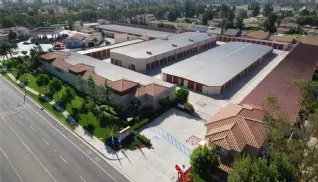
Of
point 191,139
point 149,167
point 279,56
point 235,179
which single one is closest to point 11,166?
point 149,167

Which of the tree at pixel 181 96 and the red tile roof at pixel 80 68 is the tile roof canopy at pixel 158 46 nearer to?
the red tile roof at pixel 80 68

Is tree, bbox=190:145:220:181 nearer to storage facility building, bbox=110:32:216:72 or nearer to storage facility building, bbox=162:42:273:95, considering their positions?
storage facility building, bbox=162:42:273:95

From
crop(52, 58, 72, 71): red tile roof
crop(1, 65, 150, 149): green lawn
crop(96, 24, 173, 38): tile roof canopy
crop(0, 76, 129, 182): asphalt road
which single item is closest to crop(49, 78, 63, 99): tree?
crop(1, 65, 150, 149): green lawn

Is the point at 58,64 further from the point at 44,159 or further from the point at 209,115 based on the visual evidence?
the point at 209,115

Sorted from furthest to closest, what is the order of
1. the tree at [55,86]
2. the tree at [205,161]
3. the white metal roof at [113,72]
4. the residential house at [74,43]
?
the residential house at [74,43] < the white metal roof at [113,72] < the tree at [55,86] < the tree at [205,161]

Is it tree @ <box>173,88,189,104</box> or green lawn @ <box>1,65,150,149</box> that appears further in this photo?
tree @ <box>173,88,189,104</box>

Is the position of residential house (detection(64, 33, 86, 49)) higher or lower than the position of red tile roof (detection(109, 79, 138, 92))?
higher

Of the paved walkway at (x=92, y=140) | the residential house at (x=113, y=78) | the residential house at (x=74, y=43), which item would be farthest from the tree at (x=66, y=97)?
the residential house at (x=74, y=43)
